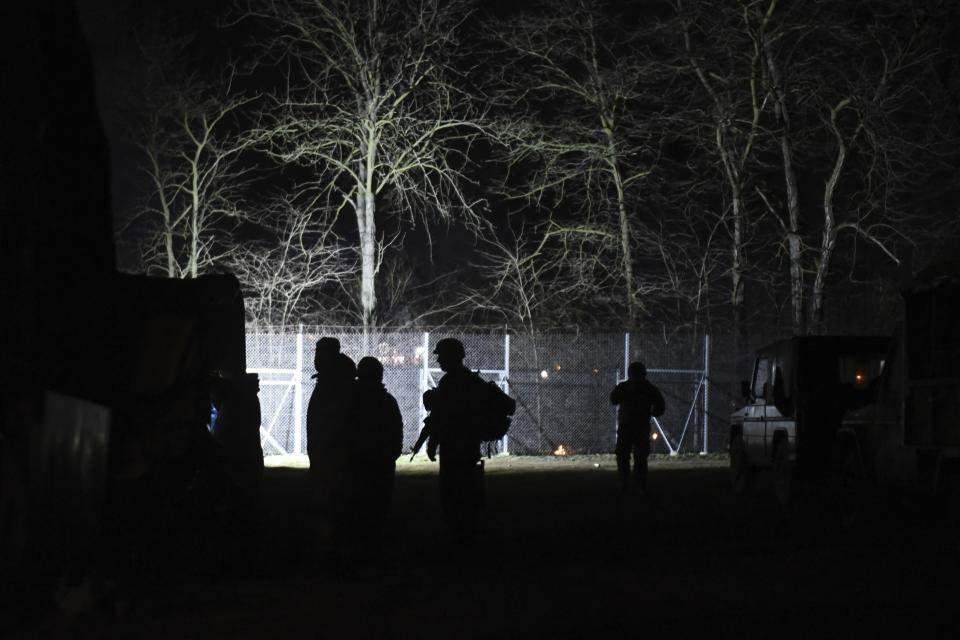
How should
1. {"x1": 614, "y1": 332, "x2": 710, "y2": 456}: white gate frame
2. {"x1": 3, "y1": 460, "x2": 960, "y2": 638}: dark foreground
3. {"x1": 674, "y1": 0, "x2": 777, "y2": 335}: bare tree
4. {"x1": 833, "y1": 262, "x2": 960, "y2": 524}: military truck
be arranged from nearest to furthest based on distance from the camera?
{"x1": 3, "y1": 460, "x2": 960, "y2": 638}: dark foreground < {"x1": 833, "y1": 262, "x2": 960, "y2": 524}: military truck < {"x1": 614, "y1": 332, "x2": 710, "y2": 456}: white gate frame < {"x1": 674, "y1": 0, "x2": 777, "y2": 335}: bare tree

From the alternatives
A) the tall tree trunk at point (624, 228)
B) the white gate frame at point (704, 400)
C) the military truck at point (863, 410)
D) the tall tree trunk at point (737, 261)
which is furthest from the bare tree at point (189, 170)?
the military truck at point (863, 410)

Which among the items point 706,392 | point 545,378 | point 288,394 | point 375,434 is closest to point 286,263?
point 288,394

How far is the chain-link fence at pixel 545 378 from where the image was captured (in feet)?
79.9

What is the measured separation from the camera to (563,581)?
9.12m

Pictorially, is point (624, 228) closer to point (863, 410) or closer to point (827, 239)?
point (827, 239)

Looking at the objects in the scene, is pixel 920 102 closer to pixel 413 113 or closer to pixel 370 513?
pixel 413 113

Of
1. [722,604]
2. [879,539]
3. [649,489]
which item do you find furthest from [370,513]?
[649,489]

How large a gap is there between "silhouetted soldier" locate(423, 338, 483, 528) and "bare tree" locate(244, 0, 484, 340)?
16115 mm

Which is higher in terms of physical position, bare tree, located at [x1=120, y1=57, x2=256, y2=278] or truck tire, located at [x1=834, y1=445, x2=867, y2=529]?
bare tree, located at [x1=120, y1=57, x2=256, y2=278]

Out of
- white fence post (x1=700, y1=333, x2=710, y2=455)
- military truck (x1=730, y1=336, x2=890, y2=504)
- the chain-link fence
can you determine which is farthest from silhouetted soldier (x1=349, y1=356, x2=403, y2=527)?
white fence post (x1=700, y1=333, x2=710, y2=455)

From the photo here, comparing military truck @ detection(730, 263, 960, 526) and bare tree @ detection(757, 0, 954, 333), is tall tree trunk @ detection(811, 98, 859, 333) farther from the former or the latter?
military truck @ detection(730, 263, 960, 526)

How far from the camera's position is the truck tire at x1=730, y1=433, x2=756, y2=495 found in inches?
666

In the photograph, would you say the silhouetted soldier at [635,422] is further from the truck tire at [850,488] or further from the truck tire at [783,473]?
the truck tire at [850,488]

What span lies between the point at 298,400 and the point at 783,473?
39.4 feet
